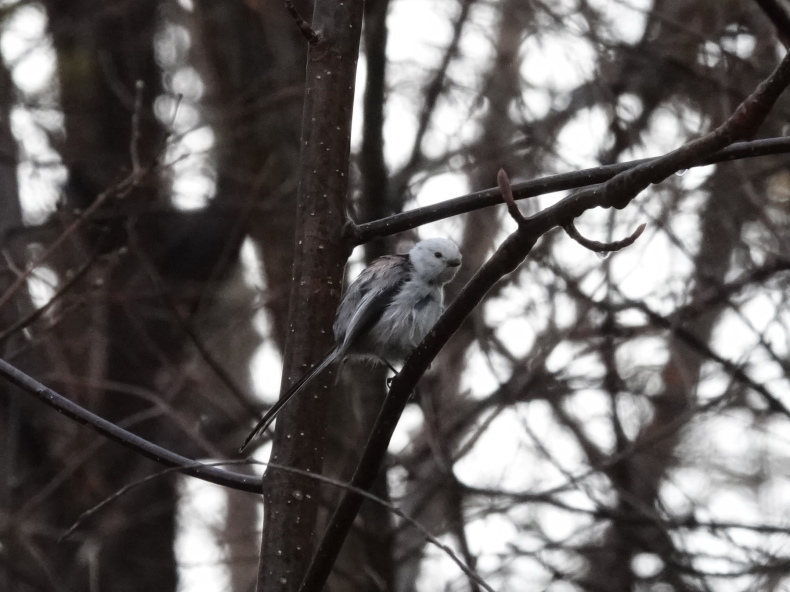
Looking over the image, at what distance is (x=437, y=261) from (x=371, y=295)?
1.18 ft

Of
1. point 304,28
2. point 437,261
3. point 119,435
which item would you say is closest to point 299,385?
point 119,435

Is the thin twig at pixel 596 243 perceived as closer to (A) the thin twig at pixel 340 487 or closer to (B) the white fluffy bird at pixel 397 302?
(A) the thin twig at pixel 340 487

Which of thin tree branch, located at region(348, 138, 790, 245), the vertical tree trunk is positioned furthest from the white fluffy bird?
thin tree branch, located at region(348, 138, 790, 245)

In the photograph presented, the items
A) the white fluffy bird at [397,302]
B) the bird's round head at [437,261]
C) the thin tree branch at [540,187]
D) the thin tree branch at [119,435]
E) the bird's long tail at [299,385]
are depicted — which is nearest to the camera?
the thin tree branch at [540,187]

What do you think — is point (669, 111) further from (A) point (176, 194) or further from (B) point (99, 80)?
(B) point (99, 80)

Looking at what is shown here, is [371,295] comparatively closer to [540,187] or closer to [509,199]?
[540,187]

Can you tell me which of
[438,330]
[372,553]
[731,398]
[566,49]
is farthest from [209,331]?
[438,330]

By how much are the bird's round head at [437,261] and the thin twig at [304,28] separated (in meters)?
1.35

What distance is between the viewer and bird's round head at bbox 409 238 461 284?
4.06 metres

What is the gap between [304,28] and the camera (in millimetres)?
2793

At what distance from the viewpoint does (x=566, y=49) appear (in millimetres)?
6418

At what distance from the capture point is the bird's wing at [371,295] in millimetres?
3730

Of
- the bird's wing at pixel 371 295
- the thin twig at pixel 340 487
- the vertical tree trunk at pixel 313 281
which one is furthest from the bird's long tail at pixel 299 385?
the bird's wing at pixel 371 295

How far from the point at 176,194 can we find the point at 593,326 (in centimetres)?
330
